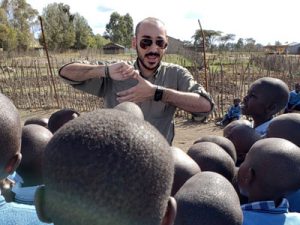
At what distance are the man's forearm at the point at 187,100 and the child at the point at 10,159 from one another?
1.28m

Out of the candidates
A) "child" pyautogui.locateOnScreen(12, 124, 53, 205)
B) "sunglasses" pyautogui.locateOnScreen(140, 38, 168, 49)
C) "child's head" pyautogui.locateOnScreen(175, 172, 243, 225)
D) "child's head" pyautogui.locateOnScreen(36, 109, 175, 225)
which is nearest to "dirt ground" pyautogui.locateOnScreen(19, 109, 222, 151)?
"sunglasses" pyautogui.locateOnScreen(140, 38, 168, 49)

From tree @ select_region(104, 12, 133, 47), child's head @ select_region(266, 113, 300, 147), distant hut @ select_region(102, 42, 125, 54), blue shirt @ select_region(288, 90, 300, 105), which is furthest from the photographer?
tree @ select_region(104, 12, 133, 47)

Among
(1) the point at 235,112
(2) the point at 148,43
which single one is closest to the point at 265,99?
(2) the point at 148,43

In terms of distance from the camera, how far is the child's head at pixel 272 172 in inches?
70.1

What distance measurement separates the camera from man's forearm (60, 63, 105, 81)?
2.71 metres

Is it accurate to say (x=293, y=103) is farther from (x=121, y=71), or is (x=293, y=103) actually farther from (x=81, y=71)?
(x=121, y=71)

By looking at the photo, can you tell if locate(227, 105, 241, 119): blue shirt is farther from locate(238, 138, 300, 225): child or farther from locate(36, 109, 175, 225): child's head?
locate(36, 109, 175, 225): child's head

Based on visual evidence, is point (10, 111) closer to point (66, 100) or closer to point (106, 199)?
point (106, 199)

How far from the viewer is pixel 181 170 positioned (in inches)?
69.1

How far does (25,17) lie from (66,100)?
164 ft

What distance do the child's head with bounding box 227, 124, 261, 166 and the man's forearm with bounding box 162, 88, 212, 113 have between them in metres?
0.26

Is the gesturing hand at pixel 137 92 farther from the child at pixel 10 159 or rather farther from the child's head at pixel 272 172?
the child at pixel 10 159

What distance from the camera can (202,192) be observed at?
1.47m

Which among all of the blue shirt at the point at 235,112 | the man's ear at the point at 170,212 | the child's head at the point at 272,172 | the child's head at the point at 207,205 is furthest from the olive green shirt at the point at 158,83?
the blue shirt at the point at 235,112
